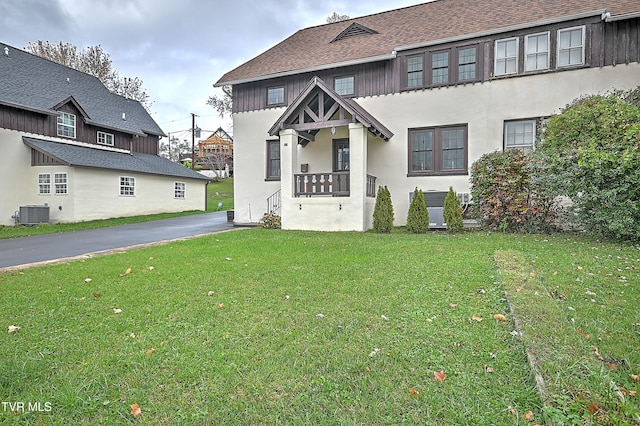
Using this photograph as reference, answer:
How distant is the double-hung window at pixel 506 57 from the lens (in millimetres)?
11812

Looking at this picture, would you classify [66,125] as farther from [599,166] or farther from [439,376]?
[599,166]

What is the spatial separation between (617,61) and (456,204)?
6193mm

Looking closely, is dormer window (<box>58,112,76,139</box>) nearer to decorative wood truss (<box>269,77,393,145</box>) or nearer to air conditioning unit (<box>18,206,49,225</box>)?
air conditioning unit (<box>18,206,49,225</box>)

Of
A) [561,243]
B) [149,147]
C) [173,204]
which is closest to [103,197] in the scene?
[173,204]

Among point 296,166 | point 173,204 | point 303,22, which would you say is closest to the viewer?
point 296,166

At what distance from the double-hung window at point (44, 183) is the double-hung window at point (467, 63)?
1815 centimetres

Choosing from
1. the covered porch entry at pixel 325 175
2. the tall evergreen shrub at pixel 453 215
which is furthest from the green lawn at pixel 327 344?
the covered porch entry at pixel 325 175

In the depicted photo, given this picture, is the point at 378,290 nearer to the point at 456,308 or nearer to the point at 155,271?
the point at 456,308

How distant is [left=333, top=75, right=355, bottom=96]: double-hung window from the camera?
1399cm

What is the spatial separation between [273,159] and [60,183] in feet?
33.4

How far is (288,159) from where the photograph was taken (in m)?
12.2

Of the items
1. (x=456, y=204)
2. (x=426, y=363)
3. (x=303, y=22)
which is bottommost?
(x=426, y=363)

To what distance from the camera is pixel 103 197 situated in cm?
1830

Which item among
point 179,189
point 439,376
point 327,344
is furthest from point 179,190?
point 439,376
